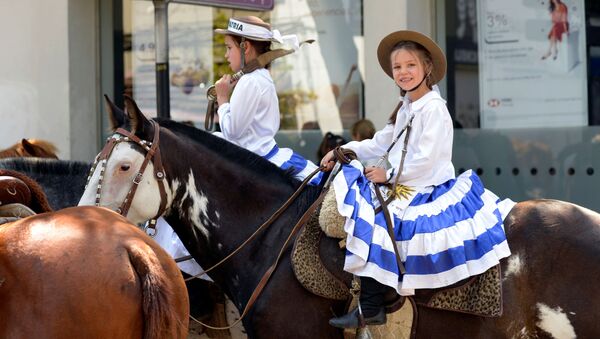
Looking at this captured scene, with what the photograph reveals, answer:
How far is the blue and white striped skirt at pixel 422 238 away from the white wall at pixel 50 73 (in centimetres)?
607

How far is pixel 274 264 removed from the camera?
4613 millimetres

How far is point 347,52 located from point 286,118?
0.92 metres

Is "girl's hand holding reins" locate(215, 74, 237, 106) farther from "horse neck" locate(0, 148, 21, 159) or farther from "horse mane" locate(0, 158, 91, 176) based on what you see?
"horse neck" locate(0, 148, 21, 159)

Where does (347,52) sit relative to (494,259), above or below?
above

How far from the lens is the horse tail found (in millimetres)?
3287

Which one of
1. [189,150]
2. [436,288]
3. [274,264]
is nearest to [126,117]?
[189,150]

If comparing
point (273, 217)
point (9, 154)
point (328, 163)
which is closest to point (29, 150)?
point (9, 154)

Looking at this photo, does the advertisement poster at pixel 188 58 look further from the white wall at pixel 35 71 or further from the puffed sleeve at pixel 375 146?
the puffed sleeve at pixel 375 146

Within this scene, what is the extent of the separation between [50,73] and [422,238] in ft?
21.7

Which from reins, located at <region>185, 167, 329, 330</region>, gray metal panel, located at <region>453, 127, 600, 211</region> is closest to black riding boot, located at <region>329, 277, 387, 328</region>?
reins, located at <region>185, 167, 329, 330</region>

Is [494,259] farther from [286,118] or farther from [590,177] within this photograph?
[286,118]

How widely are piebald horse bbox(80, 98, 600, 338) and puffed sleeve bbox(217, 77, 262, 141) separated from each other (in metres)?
0.37

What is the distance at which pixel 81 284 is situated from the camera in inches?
126

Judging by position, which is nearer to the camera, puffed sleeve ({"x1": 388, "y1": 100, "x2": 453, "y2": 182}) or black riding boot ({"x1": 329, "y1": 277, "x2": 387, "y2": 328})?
black riding boot ({"x1": 329, "y1": 277, "x2": 387, "y2": 328})
